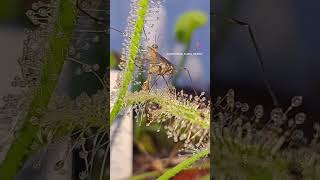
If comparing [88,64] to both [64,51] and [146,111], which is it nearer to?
[64,51]

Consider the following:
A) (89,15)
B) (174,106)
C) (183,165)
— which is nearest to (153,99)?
(174,106)

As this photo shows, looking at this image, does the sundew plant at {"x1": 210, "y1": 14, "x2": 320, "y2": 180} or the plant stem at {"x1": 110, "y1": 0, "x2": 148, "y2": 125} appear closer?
the sundew plant at {"x1": 210, "y1": 14, "x2": 320, "y2": 180}

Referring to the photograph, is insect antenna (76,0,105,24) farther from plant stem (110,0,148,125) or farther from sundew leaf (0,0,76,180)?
plant stem (110,0,148,125)

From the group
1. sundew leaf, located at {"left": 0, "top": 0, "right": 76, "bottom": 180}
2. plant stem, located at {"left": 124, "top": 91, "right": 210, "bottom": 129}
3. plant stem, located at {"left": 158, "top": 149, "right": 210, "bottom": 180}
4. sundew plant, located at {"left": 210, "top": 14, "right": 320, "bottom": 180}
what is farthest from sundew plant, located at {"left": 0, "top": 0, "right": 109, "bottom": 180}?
sundew plant, located at {"left": 210, "top": 14, "right": 320, "bottom": 180}

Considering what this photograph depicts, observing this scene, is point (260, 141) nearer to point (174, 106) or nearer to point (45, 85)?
point (174, 106)

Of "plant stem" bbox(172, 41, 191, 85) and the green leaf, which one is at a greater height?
the green leaf

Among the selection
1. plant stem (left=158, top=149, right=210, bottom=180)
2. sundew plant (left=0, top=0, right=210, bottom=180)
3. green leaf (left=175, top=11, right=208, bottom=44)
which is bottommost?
plant stem (left=158, top=149, right=210, bottom=180)
